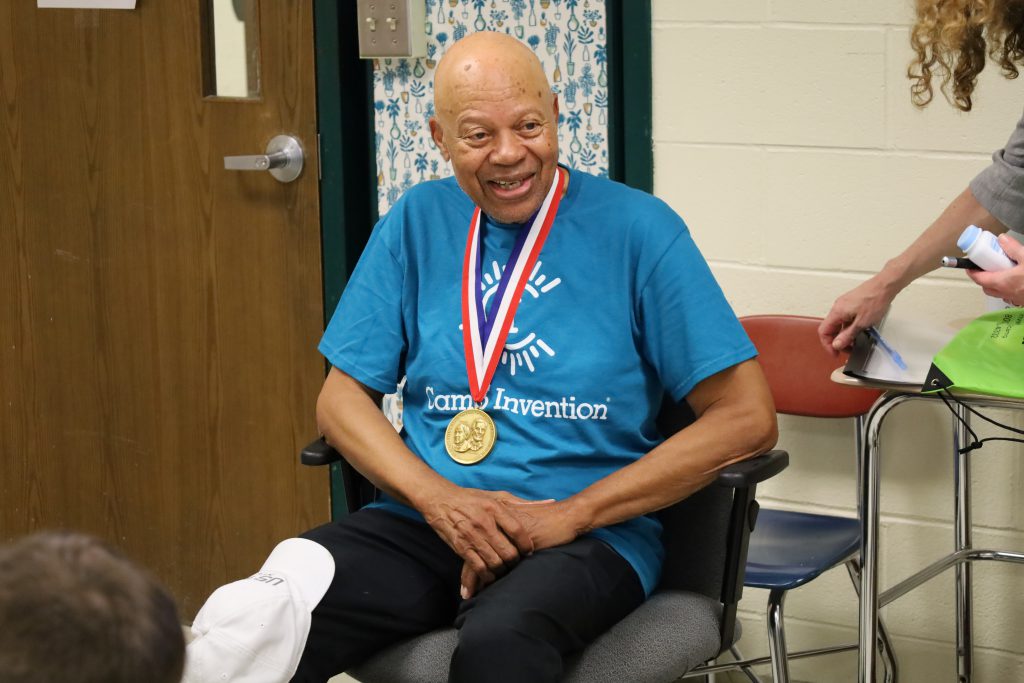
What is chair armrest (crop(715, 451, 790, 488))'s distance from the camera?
5.99ft

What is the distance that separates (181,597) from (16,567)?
2570 mm

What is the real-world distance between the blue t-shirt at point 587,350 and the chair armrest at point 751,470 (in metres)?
0.14

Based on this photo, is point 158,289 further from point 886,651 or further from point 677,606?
point 886,651

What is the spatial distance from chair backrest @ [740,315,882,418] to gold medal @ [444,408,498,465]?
73 centimetres

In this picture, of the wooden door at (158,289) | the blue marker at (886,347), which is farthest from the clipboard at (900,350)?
the wooden door at (158,289)

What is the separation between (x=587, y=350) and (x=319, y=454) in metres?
0.45

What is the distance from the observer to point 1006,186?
211 cm

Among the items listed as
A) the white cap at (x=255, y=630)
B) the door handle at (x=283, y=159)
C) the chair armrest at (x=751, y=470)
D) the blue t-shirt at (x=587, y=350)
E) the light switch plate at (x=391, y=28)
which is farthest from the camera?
the door handle at (x=283, y=159)

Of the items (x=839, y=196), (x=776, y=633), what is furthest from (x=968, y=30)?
(x=776, y=633)

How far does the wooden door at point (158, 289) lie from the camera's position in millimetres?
2984

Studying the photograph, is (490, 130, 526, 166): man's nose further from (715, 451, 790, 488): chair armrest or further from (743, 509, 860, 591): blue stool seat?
(743, 509, 860, 591): blue stool seat

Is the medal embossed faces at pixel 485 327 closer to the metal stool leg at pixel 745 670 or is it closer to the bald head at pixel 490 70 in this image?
the bald head at pixel 490 70

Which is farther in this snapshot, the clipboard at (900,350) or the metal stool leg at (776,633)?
the metal stool leg at (776,633)

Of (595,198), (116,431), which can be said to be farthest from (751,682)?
(116,431)
